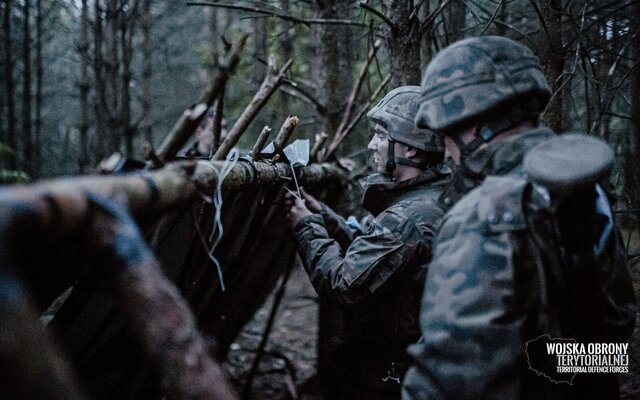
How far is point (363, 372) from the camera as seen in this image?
11.1ft

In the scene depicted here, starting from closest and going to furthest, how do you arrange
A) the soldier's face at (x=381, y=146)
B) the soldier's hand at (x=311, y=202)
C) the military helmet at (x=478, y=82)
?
the military helmet at (x=478, y=82) → the soldier's face at (x=381, y=146) → the soldier's hand at (x=311, y=202)

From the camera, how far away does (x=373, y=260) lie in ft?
8.93

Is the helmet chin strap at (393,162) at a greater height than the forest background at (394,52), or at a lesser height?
lesser

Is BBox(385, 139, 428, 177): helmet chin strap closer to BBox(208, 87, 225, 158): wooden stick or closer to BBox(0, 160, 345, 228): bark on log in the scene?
BBox(0, 160, 345, 228): bark on log

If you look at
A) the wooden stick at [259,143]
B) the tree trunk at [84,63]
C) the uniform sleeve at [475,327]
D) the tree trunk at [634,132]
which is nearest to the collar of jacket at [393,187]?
the wooden stick at [259,143]

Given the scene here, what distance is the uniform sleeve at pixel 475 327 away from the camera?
1.65 m

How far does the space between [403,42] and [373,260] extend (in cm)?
230

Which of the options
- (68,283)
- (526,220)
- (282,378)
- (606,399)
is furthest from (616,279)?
(282,378)

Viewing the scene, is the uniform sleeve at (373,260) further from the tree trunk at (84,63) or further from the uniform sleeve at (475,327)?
the tree trunk at (84,63)

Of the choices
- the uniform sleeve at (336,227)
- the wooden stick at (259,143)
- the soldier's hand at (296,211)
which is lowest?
the uniform sleeve at (336,227)

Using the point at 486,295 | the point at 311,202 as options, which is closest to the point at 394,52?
the point at 311,202

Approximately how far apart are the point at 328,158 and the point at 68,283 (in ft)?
9.79

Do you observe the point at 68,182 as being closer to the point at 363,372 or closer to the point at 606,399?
the point at 606,399

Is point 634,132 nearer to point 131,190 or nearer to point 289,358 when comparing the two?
point 289,358
